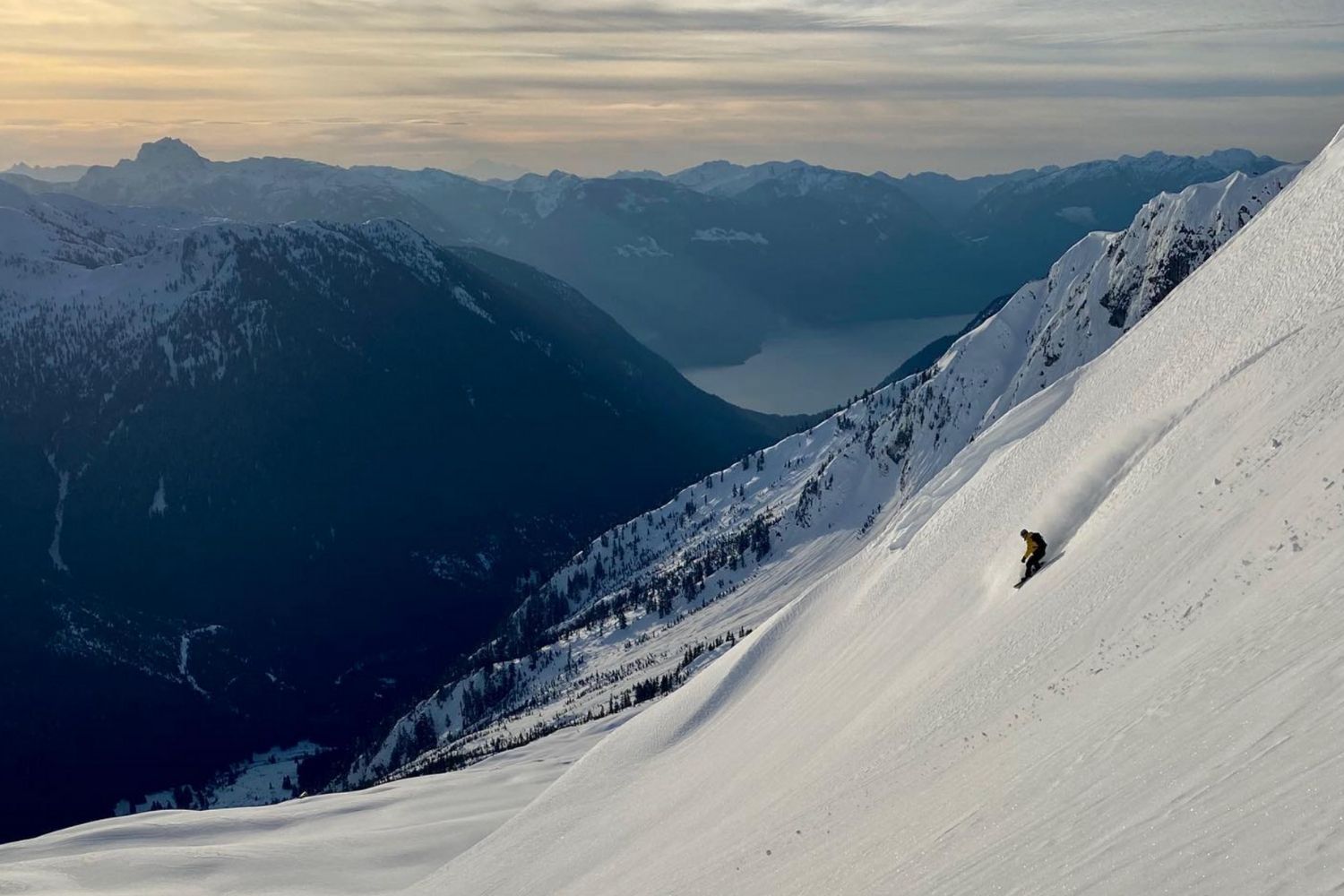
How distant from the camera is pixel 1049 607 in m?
24.0

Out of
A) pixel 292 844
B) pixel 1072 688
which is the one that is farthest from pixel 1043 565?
pixel 292 844

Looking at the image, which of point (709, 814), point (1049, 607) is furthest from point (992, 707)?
point (709, 814)

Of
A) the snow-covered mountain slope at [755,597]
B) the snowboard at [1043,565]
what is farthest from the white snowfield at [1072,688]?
the snow-covered mountain slope at [755,597]

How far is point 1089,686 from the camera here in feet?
61.2

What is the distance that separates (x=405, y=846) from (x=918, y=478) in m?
159

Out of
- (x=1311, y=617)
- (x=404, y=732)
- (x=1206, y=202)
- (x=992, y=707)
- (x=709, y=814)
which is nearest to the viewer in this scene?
(x=1311, y=617)

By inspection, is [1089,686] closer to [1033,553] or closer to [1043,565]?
[1033,553]

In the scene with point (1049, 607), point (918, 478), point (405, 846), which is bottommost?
point (405, 846)

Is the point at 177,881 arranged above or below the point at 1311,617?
below

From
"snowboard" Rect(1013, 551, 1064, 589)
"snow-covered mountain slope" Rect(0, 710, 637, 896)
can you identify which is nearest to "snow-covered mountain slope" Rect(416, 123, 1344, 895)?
"snowboard" Rect(1013, 551, 1064, 589)

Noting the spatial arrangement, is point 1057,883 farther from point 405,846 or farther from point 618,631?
point 618,631

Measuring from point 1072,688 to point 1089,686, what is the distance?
1.91ft

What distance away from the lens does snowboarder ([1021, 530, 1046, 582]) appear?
27.4 meters

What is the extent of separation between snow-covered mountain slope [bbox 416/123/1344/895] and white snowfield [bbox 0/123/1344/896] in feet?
0.23
